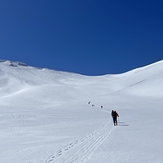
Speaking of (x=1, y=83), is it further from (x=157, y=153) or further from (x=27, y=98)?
(x=157, y=153)

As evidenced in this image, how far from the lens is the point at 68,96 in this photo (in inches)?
2391

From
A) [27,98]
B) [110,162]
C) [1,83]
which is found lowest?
[110,162]

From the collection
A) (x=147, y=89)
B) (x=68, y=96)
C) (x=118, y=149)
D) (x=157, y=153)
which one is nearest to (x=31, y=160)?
(x=118, y=149)

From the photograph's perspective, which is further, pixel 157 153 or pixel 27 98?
pixel 27 98

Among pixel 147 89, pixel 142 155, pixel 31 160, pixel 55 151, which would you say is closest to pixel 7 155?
pixel 31 160

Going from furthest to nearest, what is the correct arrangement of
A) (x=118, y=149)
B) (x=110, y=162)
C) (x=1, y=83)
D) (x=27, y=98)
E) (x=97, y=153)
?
(x=1, y=83), (x=27, y=98), (x=118, y=149), (x=97, y=153), (x=110, y=162)

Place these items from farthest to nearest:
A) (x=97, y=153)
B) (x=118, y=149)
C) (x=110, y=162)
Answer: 1. (x=118, y=149)
2. (x=97, y=153)
3. (x=110, y=162)

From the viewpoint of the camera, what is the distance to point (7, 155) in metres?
8.31

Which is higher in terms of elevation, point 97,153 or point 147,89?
point 147,89

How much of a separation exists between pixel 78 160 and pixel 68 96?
176 feet

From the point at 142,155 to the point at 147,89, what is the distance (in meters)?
55.9

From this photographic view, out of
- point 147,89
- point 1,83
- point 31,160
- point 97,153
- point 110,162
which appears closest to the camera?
point 110,162

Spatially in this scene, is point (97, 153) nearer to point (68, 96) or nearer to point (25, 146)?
point (25, 146)

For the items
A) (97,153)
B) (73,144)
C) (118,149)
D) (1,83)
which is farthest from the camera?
(1,83)
